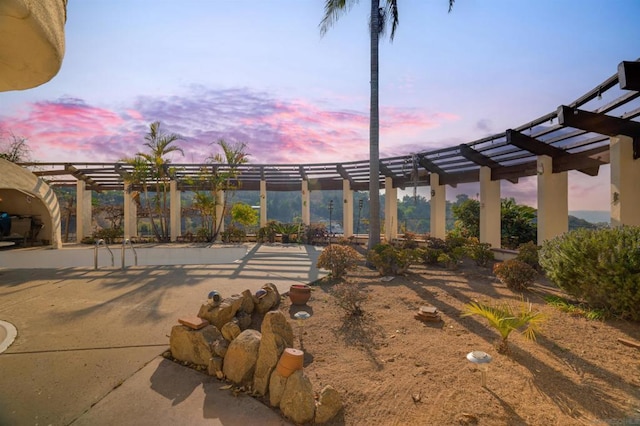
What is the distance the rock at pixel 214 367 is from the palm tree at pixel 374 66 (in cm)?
727

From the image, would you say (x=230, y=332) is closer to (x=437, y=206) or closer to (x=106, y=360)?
(x=106, y=360)

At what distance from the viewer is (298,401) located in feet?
9.50

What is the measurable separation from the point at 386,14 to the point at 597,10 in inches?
250

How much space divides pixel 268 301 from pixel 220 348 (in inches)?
77.5

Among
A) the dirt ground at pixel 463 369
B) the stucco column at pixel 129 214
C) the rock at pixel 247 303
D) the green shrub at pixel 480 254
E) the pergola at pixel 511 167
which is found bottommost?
the dirt ground at pixel 463 369

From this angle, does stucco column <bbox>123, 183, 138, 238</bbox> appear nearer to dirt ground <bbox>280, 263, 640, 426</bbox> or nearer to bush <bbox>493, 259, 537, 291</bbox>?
dirt ground <bbox>280, 263, 640, 426</bbox>

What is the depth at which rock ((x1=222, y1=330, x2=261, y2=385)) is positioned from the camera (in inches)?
137

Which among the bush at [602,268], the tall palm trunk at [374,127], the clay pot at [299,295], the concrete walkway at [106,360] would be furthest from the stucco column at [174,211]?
the bush at [602,268]

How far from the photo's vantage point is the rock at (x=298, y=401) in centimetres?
286

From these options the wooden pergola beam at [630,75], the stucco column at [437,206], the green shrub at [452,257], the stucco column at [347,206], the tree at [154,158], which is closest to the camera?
the wooden pergola beam at [630,75]

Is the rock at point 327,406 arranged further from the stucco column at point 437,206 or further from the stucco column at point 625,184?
the stucco column at point 437,206

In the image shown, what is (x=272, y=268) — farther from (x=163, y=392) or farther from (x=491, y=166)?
(x=491, y=166)

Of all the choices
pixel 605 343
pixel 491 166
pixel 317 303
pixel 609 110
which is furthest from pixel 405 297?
pixel 491 166

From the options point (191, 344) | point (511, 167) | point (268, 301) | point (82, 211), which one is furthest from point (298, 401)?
point (82, 211)
